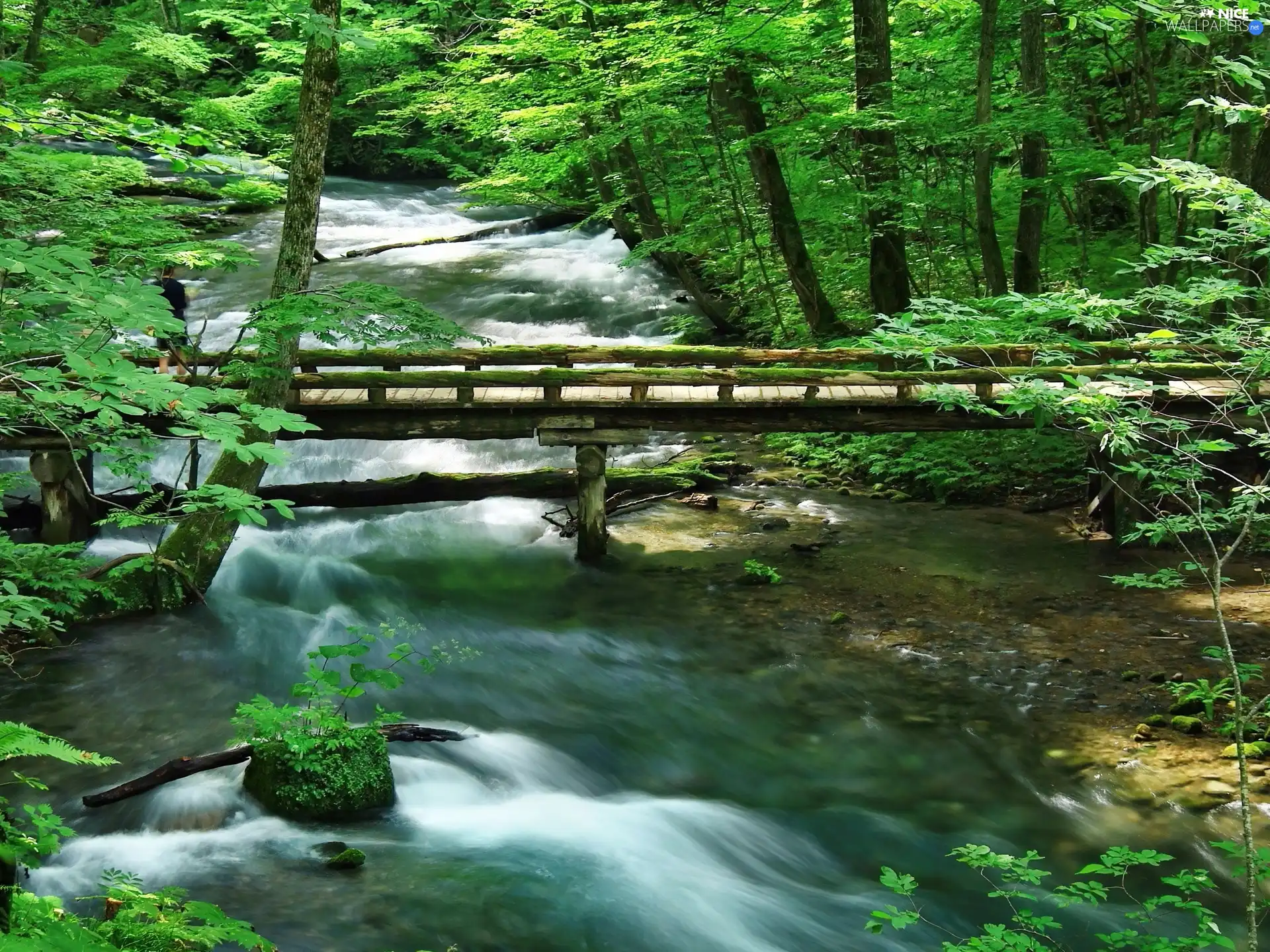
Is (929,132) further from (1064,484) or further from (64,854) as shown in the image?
(64,854)

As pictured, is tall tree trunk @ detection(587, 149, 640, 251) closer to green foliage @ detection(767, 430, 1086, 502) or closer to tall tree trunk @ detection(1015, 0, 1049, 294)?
green foliage @ detection(767, 430, 1086, 502)

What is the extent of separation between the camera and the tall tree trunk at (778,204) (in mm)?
13328

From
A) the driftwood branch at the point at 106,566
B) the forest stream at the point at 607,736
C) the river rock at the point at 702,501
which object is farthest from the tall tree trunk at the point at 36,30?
the river rock at the point at 702,501

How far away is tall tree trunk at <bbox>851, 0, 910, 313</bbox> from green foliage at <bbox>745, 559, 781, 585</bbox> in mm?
4649

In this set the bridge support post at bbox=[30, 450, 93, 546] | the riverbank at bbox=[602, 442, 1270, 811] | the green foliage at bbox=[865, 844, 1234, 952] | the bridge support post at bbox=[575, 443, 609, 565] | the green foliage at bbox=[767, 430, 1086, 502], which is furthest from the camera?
the green foliage at bbox=[767, 430, 1086, 502]

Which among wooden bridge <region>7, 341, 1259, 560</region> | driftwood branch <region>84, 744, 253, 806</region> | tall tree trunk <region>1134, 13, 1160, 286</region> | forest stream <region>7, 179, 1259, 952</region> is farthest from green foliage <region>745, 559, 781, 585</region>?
tall tree trunk <region>1134, 13, 1160, 286</region>

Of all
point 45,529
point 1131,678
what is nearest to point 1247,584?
point 1131,678

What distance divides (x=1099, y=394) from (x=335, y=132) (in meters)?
28.4

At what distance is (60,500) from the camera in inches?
374

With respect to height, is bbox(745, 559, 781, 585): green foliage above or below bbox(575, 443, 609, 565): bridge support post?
below

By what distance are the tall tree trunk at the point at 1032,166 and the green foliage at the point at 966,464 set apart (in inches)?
78.6

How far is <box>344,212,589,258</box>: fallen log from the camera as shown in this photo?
21641mm

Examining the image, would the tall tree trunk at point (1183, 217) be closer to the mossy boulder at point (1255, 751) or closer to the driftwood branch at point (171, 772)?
the mossy boulder at point (1255, 751)

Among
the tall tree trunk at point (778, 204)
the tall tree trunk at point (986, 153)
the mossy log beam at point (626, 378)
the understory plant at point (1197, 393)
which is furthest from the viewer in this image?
the tall tree trunk at point (778, 204)
